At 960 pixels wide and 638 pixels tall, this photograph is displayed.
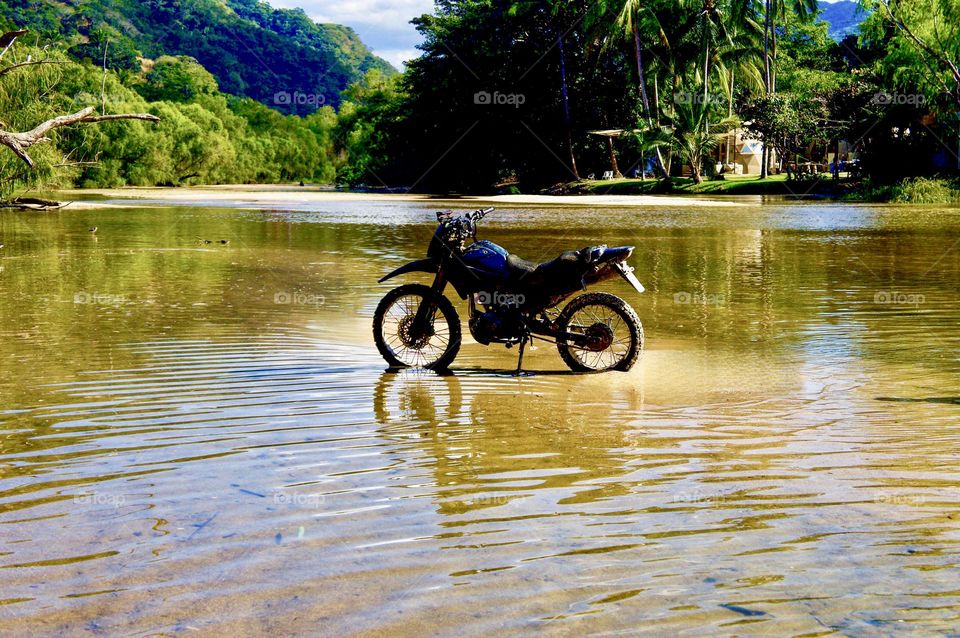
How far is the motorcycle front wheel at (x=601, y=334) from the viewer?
8.21 m

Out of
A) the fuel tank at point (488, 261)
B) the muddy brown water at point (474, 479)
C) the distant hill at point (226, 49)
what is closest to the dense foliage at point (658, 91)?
the muddy brown water at point (474, 479)

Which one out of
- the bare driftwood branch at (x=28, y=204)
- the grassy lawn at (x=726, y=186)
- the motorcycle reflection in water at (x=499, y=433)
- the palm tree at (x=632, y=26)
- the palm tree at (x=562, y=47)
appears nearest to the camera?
the motorcycle reflection in water at (x=499, y=433)

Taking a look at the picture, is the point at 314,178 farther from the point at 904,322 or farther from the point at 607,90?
the point at 904,322

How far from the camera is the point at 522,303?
8375mm

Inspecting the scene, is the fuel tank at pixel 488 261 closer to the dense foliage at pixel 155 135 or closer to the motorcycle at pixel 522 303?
the motorcycle at pixel 522 303

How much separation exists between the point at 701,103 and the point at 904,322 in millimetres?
44548

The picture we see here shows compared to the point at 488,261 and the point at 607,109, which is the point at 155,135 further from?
the point at 488,261

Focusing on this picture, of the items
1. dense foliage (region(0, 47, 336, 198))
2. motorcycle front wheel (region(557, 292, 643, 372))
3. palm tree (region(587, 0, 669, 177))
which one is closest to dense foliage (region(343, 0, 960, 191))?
palm tree (region(587, 0, 669, 177))

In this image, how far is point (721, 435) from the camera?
5.89 metres

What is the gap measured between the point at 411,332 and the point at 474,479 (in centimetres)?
379

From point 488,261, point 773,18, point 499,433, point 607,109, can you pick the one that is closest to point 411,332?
point 488,261

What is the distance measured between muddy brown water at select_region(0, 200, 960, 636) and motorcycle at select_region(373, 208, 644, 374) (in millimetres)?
289

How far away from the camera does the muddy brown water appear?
11.4 feet

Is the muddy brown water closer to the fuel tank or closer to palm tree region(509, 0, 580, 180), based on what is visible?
the fuel tank
